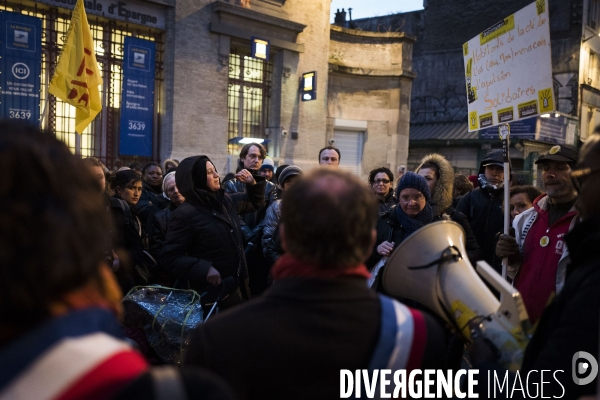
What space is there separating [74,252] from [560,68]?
1159 inches

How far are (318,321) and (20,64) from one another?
41.1 ft

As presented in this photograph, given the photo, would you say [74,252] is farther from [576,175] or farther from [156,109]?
[156,109]

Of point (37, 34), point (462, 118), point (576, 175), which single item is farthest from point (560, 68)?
point (576, 175)

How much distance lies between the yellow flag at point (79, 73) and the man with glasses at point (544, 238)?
5486 mm

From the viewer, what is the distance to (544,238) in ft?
10.7

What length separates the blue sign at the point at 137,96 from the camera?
1337 cm

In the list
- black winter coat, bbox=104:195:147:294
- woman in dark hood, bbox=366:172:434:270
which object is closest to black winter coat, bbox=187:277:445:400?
woman in dark hood, bbox=366:172:434:270

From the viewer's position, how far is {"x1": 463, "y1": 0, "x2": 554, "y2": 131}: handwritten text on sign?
14.0ft

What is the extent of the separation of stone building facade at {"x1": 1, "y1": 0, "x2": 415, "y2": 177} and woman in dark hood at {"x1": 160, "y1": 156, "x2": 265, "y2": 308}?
26.7 feet

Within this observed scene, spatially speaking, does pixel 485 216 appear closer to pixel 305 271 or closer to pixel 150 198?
pixel 150 198

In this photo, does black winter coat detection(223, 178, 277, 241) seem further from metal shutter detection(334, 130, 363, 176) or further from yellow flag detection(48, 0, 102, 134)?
A: metal shutter detection(334, 130, 363, 176)

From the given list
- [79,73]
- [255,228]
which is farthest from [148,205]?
[79,73]

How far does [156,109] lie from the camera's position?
46.6 feet

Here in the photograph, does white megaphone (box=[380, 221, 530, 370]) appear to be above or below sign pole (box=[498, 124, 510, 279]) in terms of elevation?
below
